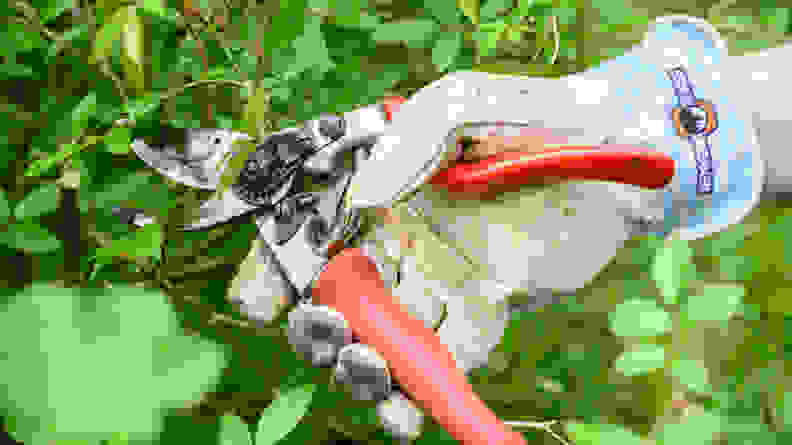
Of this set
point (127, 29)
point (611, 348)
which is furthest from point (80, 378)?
point (611, 348)

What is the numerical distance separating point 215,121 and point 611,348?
913 millimetres

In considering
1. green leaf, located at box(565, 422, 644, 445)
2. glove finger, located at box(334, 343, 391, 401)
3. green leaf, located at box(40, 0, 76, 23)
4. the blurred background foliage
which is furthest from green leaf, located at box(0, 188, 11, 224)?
green leaf, located at box(565, 422, 644, 445)

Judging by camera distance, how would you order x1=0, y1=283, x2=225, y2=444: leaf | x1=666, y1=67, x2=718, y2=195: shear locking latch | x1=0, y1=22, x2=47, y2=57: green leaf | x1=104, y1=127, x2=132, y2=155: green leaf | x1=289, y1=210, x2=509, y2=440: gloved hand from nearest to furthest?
x1=0, y1=283, x2=225, y2=444: leaf
x1=289, y1=210, x2=509, y2=440: gloved hand
x1=666, y1=67, x2=718, y2=195: shear locking latch
x1=104, y1=127, x2=132, y2=155: green leaf
x1=0, y1=22, x2=47, y2=57: green leaf

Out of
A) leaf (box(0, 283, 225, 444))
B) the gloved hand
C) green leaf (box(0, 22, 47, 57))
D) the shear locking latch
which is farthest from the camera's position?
green leaf (box(0, 22, 47, 57))

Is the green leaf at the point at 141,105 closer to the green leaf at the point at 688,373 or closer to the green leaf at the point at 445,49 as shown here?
the green leaf at the point at 445,49

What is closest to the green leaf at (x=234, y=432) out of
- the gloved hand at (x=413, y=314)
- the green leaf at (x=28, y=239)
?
the gloved hand at (x=413, y=314)

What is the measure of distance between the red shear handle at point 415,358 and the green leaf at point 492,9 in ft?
1.72

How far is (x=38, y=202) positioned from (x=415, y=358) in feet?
1.88

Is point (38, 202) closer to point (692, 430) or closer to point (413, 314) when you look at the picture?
point (413, 314)

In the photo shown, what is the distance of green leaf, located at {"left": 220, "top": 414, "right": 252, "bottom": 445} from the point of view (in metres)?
0.74

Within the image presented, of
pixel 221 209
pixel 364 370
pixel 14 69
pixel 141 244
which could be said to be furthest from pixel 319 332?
pixel 14 69

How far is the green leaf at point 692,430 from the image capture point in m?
0.83

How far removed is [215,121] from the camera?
1034mm

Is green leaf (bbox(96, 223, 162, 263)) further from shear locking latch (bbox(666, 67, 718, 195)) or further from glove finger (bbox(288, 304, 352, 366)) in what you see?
shear locking latch (bbox(666, 67, 718, 195))
